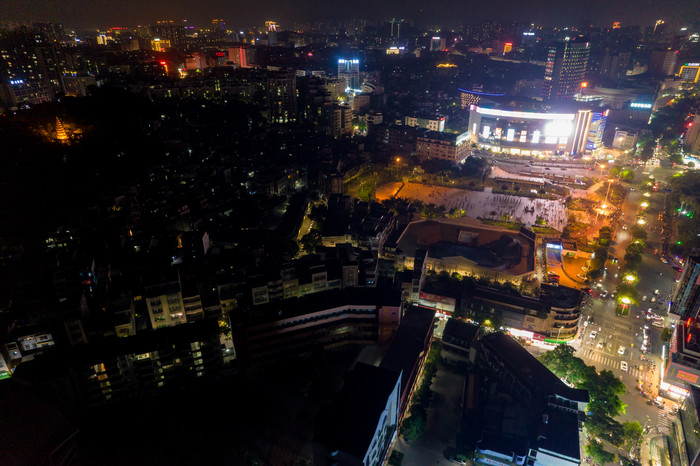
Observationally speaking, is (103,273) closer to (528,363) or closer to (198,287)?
(198,287)

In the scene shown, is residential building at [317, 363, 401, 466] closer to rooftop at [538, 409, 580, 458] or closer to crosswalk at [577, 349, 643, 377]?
rooftop at [538, 409, 580, 458]

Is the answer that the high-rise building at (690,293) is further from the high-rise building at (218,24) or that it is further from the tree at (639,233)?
the high-rise building at (218,24)

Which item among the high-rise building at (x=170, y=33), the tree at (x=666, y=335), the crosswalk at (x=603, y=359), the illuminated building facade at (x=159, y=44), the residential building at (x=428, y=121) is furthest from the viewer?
the high-rise building at (x=170, y=33)

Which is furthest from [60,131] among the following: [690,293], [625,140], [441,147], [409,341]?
[625,140]

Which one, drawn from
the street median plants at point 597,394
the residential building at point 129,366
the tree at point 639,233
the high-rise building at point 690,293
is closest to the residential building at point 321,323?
the residential building at point 129,366

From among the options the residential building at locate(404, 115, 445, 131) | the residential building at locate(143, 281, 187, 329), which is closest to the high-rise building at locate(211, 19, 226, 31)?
the residential building at locate(404, 115, 445, 131)
